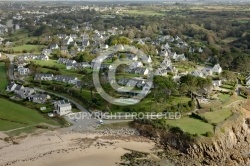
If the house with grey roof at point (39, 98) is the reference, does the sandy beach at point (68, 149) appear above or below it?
below

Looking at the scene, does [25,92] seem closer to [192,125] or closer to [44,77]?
[44,77]

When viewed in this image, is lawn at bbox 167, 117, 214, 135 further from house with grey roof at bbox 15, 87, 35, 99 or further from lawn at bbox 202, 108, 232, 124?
house with grey roof at bbox 15, 87, 35, 99

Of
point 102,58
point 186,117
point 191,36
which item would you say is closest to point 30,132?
point 186,117

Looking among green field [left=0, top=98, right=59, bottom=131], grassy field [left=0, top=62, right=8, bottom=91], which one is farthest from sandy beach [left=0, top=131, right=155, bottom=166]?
grassy field [left=0, top=62, right=8, bottom=91]

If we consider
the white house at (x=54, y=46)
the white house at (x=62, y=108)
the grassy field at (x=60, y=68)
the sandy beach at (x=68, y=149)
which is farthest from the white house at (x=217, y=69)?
the white house at (x=54, y=46)

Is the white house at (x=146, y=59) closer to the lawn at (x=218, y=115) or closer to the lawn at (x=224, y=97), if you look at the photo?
the lawn at (x=224, y=97)

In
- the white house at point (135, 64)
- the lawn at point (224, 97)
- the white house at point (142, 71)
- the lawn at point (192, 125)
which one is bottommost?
the lawn at point (192, 125)

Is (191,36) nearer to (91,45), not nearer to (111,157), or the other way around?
(91,45)
